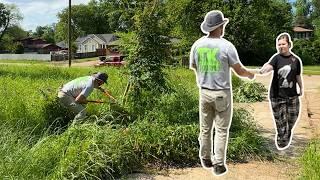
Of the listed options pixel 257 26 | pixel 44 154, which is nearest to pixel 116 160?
pixel 44 154

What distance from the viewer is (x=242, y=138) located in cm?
820

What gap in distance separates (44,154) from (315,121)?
745 centimetres

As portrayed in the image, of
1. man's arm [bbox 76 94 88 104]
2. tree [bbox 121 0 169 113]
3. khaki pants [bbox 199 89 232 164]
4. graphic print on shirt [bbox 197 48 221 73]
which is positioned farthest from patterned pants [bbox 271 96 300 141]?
man's arm [bbox 76 94 88 104]

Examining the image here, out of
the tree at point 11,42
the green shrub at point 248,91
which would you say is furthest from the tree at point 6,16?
the green shrub at point 248,91

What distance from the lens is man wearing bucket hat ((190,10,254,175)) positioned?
8.82 feet

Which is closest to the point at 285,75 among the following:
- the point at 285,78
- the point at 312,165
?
the point at 285,78

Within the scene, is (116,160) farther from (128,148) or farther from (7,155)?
(7,155)

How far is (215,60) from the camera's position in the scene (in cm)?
271

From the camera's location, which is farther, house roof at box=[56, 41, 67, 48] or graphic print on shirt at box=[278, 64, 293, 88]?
house roof at box=[56, 41, 67, 48]

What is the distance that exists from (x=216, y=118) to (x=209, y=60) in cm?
38

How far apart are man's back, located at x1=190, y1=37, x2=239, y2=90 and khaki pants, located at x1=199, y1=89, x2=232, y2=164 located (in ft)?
0.21

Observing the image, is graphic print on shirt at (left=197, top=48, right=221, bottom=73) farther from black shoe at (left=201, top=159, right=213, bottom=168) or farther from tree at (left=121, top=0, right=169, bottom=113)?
tree at (left=121, top=0, right=169, bottom=113)

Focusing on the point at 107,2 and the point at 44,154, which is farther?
the point at 107,2

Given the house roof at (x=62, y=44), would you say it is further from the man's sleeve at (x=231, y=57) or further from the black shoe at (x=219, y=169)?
the man's sleeve at (x=231, y=57)
